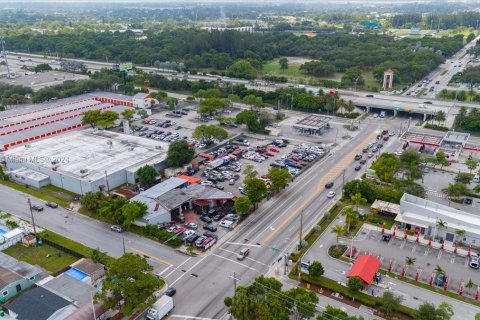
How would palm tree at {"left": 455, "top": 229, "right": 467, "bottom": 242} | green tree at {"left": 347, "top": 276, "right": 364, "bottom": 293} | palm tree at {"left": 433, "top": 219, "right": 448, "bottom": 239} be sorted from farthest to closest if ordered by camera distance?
palm tree at {"left": 433, "top": 219, "right": 448, "bottom": 239}, palm tree at {"left": 455, "top": 229, "right": 467, "bottom": 242}, green tree at {"left": 347, "top": 276, "right": 364, "bottom": 293}

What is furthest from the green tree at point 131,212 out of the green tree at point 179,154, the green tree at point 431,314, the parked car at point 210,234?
the green tree at point 431,314

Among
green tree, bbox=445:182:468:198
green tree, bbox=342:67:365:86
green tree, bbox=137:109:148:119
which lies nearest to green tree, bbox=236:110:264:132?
green tree, bbox=137:109:148:119

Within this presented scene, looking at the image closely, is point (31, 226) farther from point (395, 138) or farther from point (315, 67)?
point (315, 67)

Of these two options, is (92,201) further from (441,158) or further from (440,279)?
(441,158)

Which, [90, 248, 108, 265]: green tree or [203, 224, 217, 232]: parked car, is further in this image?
[203, 224, 217, 232]: parked car

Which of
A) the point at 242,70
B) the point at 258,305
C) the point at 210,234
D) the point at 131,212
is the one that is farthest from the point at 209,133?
the point at 242,70

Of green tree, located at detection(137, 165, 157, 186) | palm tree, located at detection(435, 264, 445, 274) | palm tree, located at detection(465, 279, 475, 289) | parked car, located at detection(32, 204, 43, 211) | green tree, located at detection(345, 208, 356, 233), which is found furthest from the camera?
green tree, located at detection(137, 165, 157, 186)

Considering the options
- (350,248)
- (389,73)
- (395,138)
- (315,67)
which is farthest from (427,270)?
(315,67)

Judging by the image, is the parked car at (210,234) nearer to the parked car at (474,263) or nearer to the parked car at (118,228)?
the parked car at (118,228)

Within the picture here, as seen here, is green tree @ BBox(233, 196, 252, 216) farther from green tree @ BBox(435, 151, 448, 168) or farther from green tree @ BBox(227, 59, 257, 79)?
green tree @ BBox(227, 59, 257, 79)
